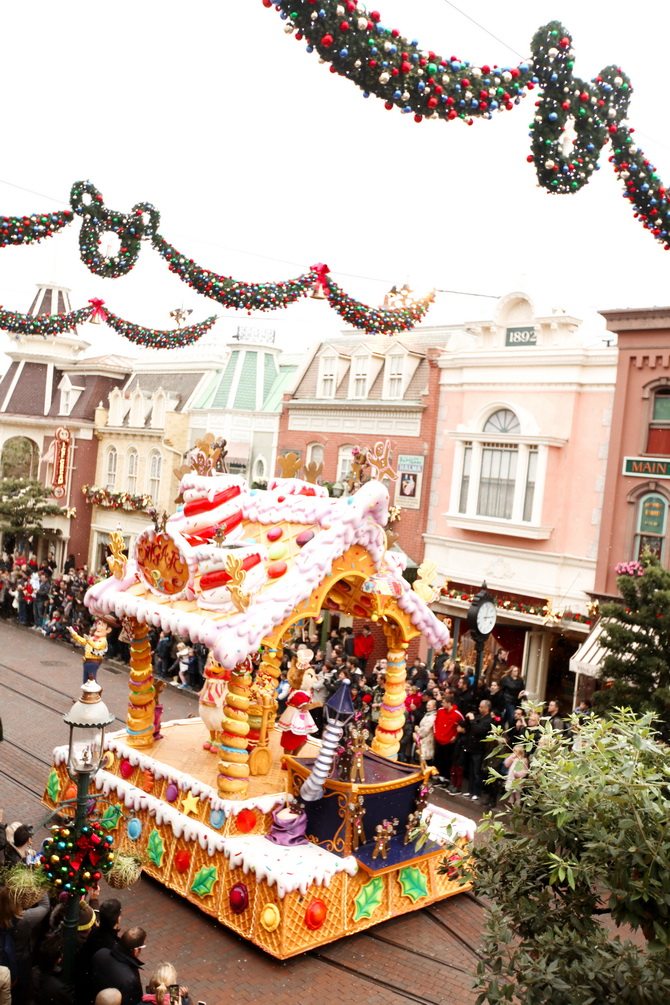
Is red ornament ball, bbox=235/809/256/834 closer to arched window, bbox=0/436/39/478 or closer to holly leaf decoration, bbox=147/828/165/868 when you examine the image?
holly leaf decoration, bbox=147/828/165/868

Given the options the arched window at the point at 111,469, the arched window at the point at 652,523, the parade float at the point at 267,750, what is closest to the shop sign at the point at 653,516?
the arched window at the point at 652,523

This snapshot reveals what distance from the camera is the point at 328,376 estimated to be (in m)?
24.7

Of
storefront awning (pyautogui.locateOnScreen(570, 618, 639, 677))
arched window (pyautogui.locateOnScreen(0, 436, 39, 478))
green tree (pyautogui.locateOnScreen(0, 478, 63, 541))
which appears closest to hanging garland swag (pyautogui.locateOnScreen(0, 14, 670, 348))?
storefront awning (pyautogui.locateOnScreen(570, 618, 639, 677))

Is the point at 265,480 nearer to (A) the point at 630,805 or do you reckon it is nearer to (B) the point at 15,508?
(B) the point at 15,508

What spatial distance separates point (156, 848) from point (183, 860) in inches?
20.9

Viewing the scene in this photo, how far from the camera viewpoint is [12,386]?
1283 inches

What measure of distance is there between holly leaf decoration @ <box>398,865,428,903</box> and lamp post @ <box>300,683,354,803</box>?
4.49 ft

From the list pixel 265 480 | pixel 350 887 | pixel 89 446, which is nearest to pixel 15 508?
pixel 89 446

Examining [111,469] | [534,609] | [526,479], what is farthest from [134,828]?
[111,469]

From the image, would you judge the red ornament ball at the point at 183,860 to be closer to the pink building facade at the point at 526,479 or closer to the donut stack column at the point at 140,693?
the donut stack column at the point at 140,693

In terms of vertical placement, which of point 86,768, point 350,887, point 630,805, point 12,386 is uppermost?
point 12,386

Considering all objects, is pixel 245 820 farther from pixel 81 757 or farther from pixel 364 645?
pixel 364 645

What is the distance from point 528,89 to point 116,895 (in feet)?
29.3

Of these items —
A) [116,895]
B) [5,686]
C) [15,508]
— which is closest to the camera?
[116,895]
